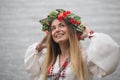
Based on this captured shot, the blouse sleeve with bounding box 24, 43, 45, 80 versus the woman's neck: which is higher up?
the woman's neck

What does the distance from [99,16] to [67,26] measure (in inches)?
38.6

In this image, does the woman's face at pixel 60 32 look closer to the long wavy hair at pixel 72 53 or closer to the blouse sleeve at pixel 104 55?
the long wavy hair at pixel 72 53

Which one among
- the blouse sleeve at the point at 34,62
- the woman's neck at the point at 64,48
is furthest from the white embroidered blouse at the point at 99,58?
the blouse sleeve at the point at 34,62

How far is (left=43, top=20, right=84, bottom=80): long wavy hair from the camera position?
225cm

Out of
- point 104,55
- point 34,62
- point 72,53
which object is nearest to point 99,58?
point 104,55

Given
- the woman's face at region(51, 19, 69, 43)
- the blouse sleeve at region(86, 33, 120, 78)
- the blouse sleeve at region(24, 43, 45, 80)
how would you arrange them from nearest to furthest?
the blouse sleeve at region(86, 33, 120, 78) → the woman's face at region(51, 19, 69, 43) → the blouse sleeve at region(24, 43, 45, 80)

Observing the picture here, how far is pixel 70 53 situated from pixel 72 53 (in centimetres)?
3

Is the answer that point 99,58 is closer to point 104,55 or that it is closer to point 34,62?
point 104,55

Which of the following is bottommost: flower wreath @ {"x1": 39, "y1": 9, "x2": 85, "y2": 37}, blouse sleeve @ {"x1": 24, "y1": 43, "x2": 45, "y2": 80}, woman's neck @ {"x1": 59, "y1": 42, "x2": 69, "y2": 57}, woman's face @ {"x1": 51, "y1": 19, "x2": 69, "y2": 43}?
blouse sleeve @ {"x1": 24, "y1": 43, "x2": 45, "y2": 80}

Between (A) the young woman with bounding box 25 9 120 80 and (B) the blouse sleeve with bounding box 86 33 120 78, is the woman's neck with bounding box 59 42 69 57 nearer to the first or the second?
(A) the young woman with bounding box 25 9 120 80

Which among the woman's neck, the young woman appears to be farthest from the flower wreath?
the woman's neck

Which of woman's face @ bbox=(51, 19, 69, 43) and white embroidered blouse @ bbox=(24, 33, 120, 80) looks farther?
woman's face @ bbox=(51, 19, 69, 43)

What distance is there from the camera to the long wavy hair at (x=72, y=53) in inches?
88.4

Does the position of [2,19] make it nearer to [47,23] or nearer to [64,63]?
[47,23]
